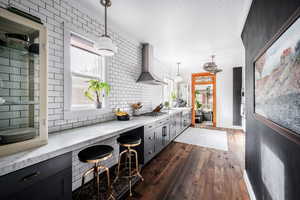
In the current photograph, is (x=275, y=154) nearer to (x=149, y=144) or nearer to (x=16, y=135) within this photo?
(x=149, y=144)

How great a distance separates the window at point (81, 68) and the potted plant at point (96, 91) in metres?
0.10

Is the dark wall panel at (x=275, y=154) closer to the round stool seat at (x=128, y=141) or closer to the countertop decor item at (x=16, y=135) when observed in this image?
the round stool seat at (x=128, y=141)

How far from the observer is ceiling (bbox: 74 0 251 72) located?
6.25 ft

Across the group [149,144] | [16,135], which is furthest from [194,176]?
[16,135]

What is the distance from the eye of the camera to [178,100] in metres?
6.37

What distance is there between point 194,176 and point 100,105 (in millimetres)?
2095

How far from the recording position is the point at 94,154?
1410mm

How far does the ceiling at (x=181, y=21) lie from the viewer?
190cm

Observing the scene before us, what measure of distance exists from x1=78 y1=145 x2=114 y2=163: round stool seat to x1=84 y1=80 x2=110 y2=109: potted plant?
81 centimetres

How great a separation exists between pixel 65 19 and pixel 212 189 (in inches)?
130

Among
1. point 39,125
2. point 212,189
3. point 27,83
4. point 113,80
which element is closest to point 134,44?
point 113,80

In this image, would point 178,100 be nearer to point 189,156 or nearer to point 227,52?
point 227,52

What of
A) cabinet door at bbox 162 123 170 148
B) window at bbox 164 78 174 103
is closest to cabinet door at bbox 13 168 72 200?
cabinet door at bbox 162 123 170 148

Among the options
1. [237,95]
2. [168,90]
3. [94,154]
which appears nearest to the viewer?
[94,154]
